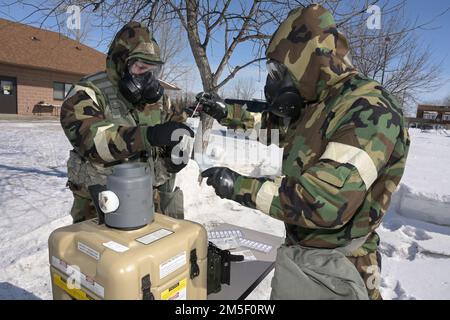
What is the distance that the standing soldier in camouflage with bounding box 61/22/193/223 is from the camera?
75.9 inches

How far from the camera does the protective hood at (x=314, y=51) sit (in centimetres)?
154

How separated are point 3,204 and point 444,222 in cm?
641

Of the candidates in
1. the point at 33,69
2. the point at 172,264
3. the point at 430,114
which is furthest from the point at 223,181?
the point at 430,114

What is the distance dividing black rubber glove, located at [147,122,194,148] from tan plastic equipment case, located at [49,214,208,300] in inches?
20.8

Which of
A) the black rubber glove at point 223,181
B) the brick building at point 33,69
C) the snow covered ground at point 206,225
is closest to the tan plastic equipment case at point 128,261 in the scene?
the black rubber glove at point 223,181

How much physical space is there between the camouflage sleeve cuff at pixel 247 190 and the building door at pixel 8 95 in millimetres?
21331

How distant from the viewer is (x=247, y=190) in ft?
4.47

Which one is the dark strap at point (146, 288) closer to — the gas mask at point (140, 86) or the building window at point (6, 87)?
the gas mask at point (140, 86)

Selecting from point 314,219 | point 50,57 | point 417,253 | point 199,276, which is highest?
point 50,57

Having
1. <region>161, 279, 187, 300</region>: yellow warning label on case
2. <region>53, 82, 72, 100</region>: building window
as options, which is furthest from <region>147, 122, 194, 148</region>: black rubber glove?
<region>53, 82, 72, 100</region>: building window
